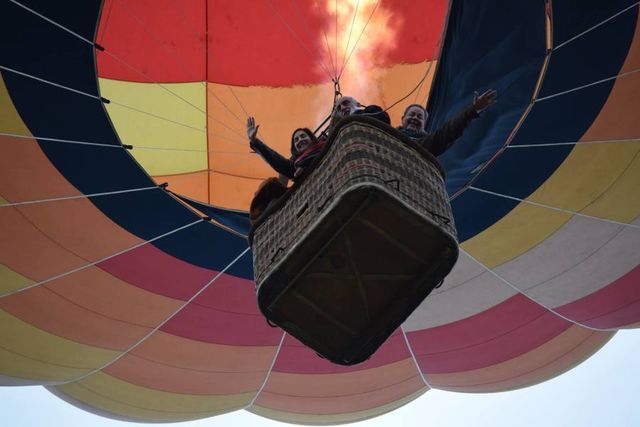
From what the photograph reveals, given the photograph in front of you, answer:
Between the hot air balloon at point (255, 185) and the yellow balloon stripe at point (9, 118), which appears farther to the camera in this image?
the hot air balloon at point (255, 185)

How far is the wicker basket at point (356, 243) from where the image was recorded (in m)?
2.20

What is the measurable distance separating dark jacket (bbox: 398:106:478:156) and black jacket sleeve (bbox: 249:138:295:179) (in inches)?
19.8

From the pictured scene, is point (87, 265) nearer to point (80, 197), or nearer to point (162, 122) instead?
point (80, 197)

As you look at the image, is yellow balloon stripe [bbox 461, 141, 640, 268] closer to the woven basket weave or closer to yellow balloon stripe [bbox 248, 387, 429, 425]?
yellow balloon stripe [bbox 248, 387, 429, 425]

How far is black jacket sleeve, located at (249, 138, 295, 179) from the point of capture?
9.46ft

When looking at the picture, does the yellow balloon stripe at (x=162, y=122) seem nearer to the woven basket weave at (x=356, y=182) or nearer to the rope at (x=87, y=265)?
the rope at (x=87, y=265)

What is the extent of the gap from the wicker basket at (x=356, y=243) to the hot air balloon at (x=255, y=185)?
1141 millimetres

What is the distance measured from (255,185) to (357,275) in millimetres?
2116

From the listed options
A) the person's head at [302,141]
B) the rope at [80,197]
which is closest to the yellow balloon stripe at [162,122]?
the rope at [80,197]

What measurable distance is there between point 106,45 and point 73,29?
710 millimetres

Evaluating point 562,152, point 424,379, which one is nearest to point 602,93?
point 562,152

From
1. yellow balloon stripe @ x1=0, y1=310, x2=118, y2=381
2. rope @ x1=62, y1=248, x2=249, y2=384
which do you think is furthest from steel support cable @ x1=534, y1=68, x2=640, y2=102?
yellow balloon stripe @ x1=0, y1=310, x2=118, y2=381

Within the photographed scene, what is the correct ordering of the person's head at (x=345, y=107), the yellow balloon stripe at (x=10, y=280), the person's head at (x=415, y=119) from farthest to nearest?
1. the yellow balloon stripe at (x=10, y=280)
2. the person's head at (x=415, y=119)
3. the person's head at (x=345, y=107)

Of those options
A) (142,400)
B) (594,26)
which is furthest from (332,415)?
(594,26)
